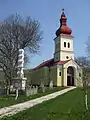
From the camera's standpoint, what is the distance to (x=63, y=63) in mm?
54125

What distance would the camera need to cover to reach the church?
5366cm

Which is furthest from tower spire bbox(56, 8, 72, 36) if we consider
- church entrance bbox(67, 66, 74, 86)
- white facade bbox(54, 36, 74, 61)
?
church entrance bbox(67, 66, 74, 86)

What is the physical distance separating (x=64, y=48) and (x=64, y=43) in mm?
1222

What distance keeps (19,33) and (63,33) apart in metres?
23.6

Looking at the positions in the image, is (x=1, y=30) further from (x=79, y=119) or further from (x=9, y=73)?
(x=79, y=119)

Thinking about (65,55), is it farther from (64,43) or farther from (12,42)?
(12,42)

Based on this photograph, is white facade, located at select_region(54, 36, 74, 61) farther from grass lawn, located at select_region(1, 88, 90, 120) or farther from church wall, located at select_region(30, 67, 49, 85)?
grass lawn, located at select_region(1, 88, 90, 120)

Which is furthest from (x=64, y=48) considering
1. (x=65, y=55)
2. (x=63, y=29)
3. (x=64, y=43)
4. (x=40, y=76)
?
(x=40, y=76)

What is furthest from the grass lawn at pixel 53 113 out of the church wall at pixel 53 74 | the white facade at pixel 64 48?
the white facade at pixel 64 48

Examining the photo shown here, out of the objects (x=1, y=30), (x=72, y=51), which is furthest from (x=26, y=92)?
(x=72, y=51)

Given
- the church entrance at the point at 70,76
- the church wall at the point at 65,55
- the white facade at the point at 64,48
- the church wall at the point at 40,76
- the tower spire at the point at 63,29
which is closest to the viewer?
the church entrance at the point at 70,76

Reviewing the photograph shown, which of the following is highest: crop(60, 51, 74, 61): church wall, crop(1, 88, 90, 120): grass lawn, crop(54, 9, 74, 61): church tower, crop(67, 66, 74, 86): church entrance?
crop(54, 9, 74, 61): church tower

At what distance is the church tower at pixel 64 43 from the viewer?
56969 millimetres

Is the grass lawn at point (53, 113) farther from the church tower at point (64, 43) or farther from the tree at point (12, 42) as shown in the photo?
the church tower at point (64, 43)
